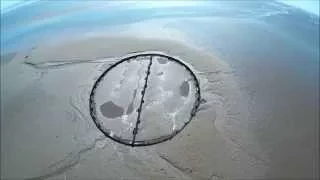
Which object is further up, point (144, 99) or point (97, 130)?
point (144, 99)

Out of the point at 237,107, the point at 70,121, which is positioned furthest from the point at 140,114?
the point at 237,107

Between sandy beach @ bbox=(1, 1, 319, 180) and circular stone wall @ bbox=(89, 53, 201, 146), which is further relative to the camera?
circular stone wall @ bbox=(89, 53, 201, 146)

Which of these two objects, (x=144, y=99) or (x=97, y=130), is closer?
(x=97, y=130)

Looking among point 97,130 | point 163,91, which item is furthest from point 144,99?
point 97,130

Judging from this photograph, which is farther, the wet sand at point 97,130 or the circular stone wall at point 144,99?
the circular stone wall at point 144,99

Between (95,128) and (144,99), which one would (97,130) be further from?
(144,99)

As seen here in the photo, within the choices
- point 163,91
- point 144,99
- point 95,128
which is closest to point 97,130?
point 95,128

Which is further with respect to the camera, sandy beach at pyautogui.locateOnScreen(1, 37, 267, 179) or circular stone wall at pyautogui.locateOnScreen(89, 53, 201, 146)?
circular stone wall at pyautogui.locateOnScreen(89, 53, 201, 146)

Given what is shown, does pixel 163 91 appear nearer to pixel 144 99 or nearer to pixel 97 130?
pixel 144 99

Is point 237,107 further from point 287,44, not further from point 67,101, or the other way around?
point 67,101

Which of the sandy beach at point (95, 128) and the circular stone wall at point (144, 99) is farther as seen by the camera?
the circular stone wall at point (144, 99)
